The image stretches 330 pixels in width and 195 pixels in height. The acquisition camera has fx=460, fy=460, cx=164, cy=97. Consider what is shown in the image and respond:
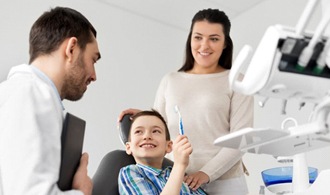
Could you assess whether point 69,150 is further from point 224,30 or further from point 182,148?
point 224,30

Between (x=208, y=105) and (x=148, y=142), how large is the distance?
273 mm

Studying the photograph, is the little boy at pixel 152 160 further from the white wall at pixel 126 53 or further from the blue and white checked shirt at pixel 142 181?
the white wall at pixel 126 53

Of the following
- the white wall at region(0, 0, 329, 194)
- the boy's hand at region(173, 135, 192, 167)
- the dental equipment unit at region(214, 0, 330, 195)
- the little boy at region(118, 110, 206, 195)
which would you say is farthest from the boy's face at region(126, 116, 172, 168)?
the white wall at region(0, 0, 329, 194)

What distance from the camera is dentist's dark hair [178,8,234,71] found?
1.81 meters

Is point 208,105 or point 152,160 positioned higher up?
point 208,105

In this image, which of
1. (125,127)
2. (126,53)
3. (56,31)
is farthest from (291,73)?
(126,53)

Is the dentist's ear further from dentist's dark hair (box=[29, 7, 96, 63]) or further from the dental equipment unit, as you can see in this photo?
the dental equipment unit

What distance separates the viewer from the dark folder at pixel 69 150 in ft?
3.52

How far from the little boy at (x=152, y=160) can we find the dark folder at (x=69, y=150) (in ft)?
1.03

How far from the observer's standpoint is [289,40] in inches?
31.7

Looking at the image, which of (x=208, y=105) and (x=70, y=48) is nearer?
(x=70, y=48)

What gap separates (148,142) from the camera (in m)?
1.58

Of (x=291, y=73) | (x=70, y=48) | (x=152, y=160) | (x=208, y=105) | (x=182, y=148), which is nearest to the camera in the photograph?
(x=291, y=73)

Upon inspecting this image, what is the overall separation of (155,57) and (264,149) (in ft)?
8.67
